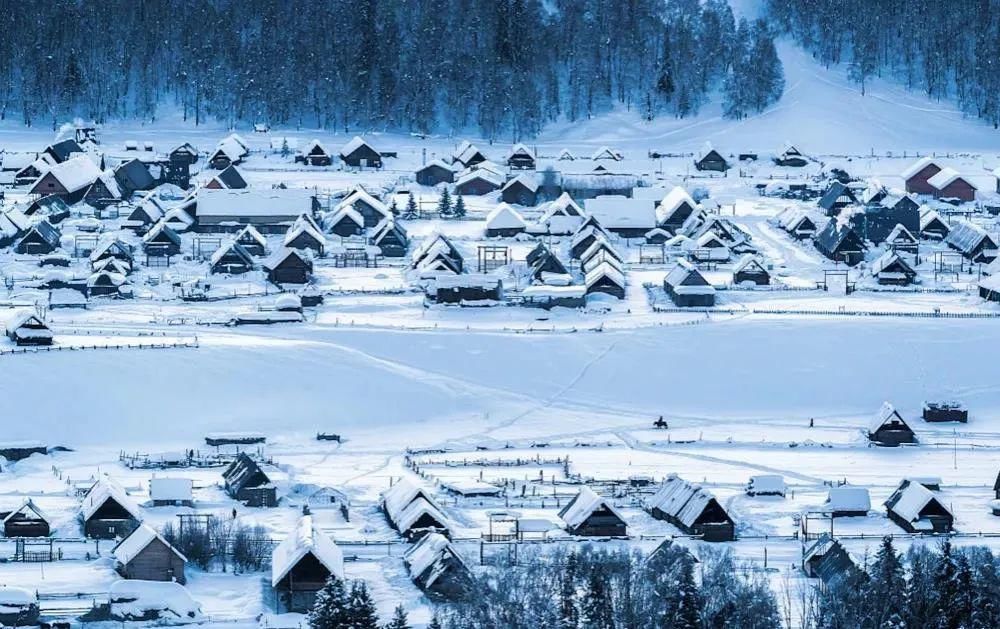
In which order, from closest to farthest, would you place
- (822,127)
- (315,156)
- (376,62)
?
(315,156) < (822,127) < (376,62)

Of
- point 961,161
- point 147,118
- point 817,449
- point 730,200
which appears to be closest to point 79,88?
point 147,118

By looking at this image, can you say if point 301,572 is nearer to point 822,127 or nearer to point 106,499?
point 106,499

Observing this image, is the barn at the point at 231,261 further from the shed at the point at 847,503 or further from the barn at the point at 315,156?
the shed at the point at 847,503

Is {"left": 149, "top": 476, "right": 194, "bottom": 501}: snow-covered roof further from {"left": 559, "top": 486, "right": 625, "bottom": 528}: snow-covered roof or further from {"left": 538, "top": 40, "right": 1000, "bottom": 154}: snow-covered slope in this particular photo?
{"left": 538, "top": 40, "right": 1000, "bottom": 154}: snow-covered slope

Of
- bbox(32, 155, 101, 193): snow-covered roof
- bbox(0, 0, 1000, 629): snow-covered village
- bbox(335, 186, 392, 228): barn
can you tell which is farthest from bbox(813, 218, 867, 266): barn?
bbox(32, 155, 101, 193): snow-covered roof

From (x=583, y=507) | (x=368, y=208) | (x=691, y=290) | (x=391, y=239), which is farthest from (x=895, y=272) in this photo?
(x=583, y=507)

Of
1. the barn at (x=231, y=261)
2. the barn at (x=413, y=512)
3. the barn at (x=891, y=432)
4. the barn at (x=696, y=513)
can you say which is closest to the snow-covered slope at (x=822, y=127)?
the barn at (x=231, y=261)
